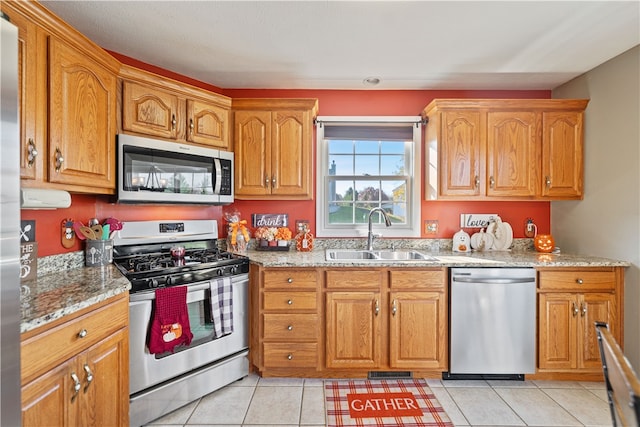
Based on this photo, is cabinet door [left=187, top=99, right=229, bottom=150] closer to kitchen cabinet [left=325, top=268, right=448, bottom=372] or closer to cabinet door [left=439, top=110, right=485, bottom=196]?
kitchen cabinet [left=325, top=268, right=448, bottom=372]

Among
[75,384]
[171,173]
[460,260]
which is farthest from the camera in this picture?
[460,260]

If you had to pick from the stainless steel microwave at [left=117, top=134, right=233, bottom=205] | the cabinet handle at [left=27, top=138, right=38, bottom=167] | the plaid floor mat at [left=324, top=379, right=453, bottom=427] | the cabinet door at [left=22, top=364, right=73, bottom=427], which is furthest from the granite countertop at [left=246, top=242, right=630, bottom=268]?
the cabinet handle at [left=27, top=138, right=38, bottom=167]

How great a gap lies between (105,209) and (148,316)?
91 centimetres

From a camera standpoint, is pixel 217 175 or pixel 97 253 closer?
pixel 97 253

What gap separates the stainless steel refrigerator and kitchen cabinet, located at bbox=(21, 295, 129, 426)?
0.36 feet

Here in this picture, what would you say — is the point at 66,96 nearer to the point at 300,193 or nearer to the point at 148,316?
the point at 148,316

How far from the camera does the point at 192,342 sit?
2.13 metres

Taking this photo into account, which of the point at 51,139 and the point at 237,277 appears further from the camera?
the point at 237,277

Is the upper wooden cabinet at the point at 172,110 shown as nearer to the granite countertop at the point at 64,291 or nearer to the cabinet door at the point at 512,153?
the granite countertop at the point at 64,291

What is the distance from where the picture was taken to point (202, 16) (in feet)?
6.38

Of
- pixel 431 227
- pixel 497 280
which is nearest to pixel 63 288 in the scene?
pixel 497 280

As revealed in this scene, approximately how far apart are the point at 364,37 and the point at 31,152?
202 centimetres

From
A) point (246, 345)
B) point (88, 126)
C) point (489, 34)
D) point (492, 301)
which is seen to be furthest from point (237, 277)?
point (489, 34)

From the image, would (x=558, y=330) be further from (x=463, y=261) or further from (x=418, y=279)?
(x=418, y=279)
